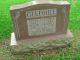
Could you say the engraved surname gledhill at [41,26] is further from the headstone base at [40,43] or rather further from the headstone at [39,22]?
the headstone base at [40,43]

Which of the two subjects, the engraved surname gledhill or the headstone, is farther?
the engraved surname gledhill

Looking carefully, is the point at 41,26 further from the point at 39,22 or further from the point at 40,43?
the point at 40,43

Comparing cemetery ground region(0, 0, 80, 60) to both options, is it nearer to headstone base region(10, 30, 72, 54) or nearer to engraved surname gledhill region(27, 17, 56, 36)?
headstone base region(10, 30, 72, 54)

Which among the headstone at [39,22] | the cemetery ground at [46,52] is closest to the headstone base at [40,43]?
the headstone at [39,22]

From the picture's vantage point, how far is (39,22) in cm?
423

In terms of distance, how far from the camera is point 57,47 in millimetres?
4395

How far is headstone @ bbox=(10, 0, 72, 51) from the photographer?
4031mm

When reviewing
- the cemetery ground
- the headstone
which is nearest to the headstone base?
Answer: the headstone

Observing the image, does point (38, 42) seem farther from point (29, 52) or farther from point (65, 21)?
point (65, 21)

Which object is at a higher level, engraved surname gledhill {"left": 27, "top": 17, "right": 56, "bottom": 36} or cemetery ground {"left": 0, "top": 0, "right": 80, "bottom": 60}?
engraved surname gledhill {"left": 27, "top": 17, "right": 56, "bottom": 36}

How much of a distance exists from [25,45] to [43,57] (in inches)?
16.8

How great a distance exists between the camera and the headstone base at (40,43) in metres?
4.22

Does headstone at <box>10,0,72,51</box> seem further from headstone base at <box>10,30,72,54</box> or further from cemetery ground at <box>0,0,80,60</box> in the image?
cemetery ground at <box>0,0,80,60</box>

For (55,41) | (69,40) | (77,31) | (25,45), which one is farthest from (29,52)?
(77,31)
